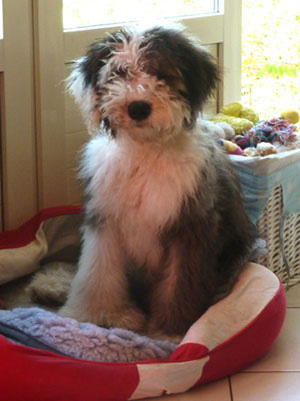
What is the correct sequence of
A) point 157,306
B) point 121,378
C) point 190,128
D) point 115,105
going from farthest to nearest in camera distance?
point 157,306, point 190,128, point 115,105, point 121,378

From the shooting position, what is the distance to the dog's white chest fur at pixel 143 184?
2168 millimetres

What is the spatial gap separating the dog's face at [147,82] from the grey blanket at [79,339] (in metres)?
0.58

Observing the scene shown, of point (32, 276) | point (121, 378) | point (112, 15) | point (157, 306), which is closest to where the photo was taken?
point (121, 378)

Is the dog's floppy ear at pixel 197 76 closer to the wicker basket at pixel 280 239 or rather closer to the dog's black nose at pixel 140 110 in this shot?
the dog's black nose at pixel 140 110

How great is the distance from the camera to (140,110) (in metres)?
2.01

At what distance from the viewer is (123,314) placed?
2340 millimetres

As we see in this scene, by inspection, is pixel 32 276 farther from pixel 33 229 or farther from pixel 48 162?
pixel 48 162

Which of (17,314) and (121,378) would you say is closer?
(121,378)

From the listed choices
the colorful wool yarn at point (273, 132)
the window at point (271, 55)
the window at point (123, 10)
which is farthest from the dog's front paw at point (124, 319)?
the window at point (271, 55)

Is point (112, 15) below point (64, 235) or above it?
above

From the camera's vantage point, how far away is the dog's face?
2023 mm


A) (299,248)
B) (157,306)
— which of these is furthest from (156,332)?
(299,248)

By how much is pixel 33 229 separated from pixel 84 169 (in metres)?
0.53

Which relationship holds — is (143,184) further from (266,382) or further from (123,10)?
(123,10)
